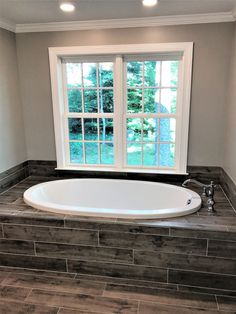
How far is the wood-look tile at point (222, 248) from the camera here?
6.69 feet

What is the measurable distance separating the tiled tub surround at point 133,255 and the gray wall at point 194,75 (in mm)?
998

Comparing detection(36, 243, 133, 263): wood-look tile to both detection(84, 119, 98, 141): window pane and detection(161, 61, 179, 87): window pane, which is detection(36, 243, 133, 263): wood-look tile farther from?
detection(161, 61, 179, 87): window pane

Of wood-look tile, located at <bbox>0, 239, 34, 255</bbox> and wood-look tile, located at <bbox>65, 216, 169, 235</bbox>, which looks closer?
wood-look tile, located at <bbox>65, 216, 169, 235</bbox>

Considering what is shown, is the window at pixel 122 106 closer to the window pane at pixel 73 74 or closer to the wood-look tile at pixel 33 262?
the window pane at pixel 73 74

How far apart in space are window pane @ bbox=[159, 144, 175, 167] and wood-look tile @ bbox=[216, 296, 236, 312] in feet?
5.39

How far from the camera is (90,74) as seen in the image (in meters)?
3.25

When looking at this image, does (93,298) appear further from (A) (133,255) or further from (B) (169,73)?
(B) (169,73)

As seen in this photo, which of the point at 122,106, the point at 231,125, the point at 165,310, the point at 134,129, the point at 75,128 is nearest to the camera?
the point at 165,310

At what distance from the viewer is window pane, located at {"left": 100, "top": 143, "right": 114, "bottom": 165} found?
341 cm

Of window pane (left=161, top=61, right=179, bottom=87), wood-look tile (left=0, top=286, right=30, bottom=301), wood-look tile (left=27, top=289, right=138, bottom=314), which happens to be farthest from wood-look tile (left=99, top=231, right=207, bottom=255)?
window pane (left=161, top=61, right=179, bottom=87)

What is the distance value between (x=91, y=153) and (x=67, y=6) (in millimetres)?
1748

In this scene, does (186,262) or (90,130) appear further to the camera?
(90,130)

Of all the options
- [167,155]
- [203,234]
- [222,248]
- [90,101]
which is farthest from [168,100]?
[222,248]

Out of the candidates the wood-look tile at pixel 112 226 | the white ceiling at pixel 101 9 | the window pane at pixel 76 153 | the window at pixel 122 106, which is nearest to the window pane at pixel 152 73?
the window at pixel 122 106
